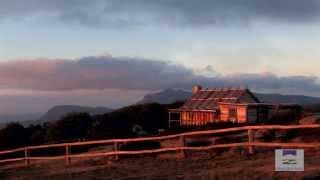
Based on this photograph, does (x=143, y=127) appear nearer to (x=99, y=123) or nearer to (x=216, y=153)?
(x=99, y=123)

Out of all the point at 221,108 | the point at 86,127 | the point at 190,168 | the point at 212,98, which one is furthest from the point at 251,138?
the point at 86,127

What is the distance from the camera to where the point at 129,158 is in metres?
32.4

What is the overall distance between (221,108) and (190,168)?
37314mm

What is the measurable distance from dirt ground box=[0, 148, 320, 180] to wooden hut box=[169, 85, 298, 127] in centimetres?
2618

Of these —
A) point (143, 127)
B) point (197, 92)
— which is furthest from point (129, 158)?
point (197, 92)

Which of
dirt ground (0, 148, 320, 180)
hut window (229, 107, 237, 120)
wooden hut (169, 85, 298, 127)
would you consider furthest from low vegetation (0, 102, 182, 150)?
dirt ground (0, 148, 320, 180)

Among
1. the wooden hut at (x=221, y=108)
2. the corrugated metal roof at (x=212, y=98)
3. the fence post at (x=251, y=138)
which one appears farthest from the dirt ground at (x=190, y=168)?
the corrugated metal roof at (x=212, y=98)

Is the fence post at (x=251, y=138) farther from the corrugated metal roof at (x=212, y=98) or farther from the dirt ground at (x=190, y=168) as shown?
the corrugated metal roof at (x=212, y=98)

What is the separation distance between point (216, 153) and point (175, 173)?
5.90 meters

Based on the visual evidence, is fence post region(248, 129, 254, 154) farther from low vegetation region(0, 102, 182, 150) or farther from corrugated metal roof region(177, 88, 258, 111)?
corrugated metal roof region(177, 88, 258, 111)

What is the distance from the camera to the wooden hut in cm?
5812

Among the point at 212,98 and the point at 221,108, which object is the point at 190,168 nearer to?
the point at 221,108

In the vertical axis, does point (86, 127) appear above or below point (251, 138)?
below

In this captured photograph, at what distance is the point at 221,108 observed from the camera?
205 feet
